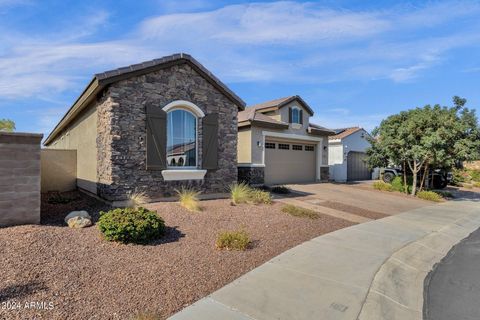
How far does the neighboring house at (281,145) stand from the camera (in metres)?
15.4

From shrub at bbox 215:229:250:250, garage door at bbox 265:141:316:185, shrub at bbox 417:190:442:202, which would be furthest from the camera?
garage door at bbox 265:141:316:185

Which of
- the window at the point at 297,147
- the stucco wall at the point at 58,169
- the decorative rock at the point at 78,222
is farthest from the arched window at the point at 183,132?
the window at the point at 297,147

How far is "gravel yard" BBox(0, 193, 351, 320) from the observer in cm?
368

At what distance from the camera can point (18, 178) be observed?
624cm

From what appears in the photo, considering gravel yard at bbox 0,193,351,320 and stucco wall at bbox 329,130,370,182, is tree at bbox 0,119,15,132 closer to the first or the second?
gravel yard at bbox 0,193,351,320

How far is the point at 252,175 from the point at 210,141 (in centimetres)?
486

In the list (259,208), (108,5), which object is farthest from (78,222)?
(108,5)

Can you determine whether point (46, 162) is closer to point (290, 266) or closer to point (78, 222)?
point (78, 222)

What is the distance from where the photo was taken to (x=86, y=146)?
1127 centimetres

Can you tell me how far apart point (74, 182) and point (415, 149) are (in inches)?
636

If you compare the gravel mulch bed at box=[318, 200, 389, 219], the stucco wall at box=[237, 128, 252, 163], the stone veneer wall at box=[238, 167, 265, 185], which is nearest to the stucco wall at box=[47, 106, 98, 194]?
the stone veneer wall at box=[238, 167, 265, 185]

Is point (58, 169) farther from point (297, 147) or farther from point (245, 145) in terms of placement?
point (297, 147)

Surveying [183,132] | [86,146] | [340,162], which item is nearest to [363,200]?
[340,162]

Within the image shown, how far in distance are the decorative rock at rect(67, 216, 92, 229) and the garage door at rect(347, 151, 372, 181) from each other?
2047cm
